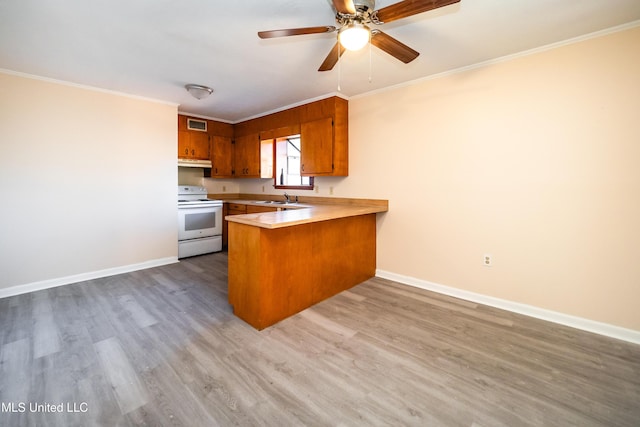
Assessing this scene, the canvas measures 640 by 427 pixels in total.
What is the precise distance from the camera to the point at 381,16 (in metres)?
1.69

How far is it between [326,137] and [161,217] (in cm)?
275

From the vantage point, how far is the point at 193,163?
16.2 feet

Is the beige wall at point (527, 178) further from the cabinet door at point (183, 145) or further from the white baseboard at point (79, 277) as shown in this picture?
the white baseboard at point (79, 277)

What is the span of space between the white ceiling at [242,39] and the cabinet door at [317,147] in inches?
21.6

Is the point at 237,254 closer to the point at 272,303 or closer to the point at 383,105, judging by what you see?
the point at 272,303

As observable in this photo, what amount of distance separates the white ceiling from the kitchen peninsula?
153 cm

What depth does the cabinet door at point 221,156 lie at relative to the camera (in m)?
5.23

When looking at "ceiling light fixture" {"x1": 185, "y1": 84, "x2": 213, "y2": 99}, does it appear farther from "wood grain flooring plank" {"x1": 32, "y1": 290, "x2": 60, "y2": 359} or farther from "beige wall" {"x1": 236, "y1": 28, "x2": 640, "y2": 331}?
"wood grain flooring plank" {"x1": 32, "y1": 290, "x2": 60, "y2": 359}

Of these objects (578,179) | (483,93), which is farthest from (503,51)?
(578,179)

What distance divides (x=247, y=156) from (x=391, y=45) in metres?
3.72

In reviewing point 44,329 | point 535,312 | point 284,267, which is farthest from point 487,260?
point 44,329

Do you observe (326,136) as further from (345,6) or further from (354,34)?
(345,6)

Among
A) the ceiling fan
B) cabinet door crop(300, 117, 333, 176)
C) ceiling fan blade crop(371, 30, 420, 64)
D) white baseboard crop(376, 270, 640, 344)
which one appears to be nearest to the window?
cabinet door crop(300, 117, 333, 176)

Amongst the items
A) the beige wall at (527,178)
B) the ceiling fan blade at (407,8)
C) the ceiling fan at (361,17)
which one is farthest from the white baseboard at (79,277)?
the ceiling fan blade at (407,8)
